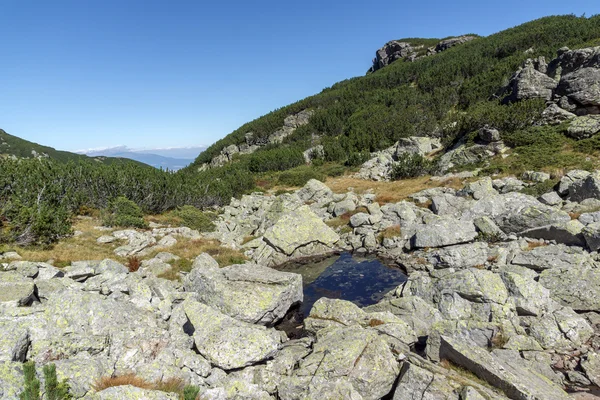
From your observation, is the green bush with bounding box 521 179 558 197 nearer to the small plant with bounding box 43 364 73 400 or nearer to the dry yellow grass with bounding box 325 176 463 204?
the dry yellow grass with bounding box 325 176 463 204

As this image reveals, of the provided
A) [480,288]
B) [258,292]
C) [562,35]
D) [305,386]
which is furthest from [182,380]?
[562,35]

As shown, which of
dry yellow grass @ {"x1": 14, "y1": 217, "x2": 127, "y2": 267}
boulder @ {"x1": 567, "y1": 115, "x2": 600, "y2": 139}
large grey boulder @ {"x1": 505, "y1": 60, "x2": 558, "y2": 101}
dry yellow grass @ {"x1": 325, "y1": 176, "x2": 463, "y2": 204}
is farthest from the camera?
large grey boulder @ {"x1": 505, "y1": 60, "x2": 558, "y2": 101}

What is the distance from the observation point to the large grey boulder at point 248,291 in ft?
41.2

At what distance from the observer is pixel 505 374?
7.71 m

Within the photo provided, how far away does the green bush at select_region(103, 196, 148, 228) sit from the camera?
87.1 feet

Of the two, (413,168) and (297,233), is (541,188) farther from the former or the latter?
(297,233)

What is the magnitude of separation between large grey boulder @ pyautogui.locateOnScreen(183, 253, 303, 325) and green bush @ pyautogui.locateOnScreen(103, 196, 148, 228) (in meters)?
14.8

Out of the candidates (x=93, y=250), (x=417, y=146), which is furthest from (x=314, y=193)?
(x=93, y=250)

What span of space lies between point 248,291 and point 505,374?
906cm

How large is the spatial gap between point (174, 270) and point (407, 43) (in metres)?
166

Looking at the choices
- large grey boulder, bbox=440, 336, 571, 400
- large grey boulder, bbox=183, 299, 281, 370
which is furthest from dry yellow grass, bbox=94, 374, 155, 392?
large grey boulder, bbox=440, 336, 571, 400

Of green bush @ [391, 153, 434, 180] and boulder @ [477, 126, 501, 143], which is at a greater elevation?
boulder @ [477, 126, 501, 143]

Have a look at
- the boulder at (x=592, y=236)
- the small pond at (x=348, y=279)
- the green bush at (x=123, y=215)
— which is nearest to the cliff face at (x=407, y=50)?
the boulder at (x=592, y=236)

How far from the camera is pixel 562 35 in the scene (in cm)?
7650
